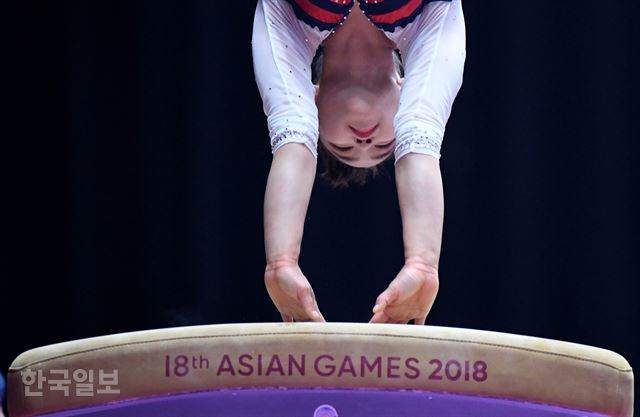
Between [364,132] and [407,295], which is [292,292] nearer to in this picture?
[407,295]

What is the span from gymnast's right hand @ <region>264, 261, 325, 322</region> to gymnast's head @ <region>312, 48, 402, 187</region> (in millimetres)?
464

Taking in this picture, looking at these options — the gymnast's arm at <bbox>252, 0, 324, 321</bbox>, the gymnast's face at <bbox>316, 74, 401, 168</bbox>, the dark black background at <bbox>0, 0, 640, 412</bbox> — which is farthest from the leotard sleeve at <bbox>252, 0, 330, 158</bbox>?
the dark black background at <bbox>0, 0, 640, 412</bbox>

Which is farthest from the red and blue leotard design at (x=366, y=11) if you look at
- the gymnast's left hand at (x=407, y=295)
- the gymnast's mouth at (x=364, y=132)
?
the gymnast's left hand at (x=407, y=295)

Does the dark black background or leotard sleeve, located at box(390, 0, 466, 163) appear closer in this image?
leotard sleeve, located at box(390, 0, 466, 163)

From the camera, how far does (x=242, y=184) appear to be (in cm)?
397

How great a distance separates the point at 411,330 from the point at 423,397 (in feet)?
0.46

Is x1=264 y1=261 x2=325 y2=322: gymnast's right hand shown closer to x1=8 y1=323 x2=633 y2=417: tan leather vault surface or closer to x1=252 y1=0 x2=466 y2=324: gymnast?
x1=252 y1=0 x2=466 y2=324: gymnast

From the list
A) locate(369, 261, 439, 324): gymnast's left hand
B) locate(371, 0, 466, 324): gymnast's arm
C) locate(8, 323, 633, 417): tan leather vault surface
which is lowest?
locate(8, 323, 633, 417): tan leather vault surface

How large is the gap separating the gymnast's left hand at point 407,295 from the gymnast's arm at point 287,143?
130 millimetres

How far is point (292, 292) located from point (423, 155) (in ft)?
1.29

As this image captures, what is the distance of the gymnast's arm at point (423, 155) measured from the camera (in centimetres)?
215

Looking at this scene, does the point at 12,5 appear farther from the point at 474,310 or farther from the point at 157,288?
the point at 474,310

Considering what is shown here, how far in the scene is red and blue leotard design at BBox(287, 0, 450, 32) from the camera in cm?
238

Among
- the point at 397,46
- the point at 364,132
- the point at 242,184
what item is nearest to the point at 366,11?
the point at 397,46
